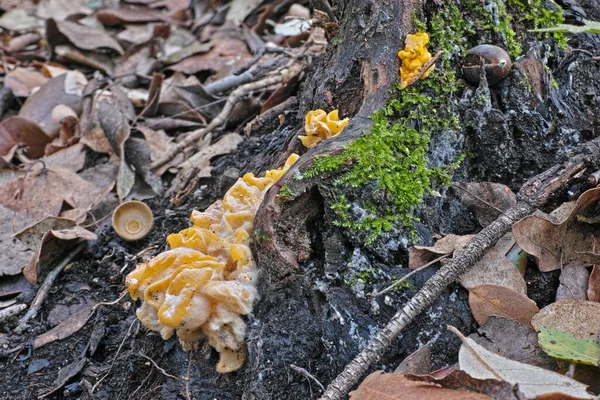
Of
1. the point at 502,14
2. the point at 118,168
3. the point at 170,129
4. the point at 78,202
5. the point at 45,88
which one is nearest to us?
the point at 502,14

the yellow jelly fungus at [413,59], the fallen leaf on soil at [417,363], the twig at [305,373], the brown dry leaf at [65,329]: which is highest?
the yellow jelly fungus at [413,59]

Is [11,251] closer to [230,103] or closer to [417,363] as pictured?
[230,103]

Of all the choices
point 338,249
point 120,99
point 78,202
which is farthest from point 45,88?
point 338,249

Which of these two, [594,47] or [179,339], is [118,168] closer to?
[179,339]

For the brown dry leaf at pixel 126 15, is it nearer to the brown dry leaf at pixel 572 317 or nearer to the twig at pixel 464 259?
the twig at pixel 464 259

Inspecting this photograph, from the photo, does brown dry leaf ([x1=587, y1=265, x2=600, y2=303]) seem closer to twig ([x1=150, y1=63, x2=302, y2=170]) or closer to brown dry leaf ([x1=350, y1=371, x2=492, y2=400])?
brown dry leaf ([x1=350, y1=371, x2=492, y2=400])

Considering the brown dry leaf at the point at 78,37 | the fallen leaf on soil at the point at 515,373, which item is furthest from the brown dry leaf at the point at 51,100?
the fallen leaf on soil at the point at 515,373

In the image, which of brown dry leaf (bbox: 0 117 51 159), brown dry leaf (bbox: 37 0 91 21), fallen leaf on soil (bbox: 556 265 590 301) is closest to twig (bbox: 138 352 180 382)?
fallen leaf on soil (bbox: 556 265 590 301)
